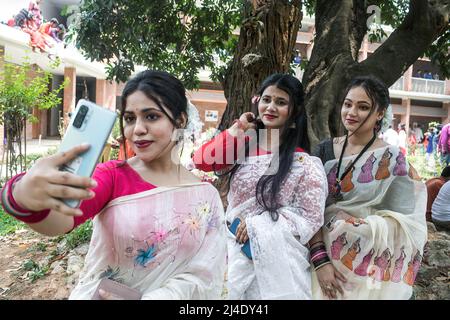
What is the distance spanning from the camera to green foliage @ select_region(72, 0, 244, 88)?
13.2 ft

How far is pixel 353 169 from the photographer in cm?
158

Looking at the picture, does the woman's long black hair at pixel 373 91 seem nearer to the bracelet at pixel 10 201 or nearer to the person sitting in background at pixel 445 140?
the bracelet at pixel 10 201

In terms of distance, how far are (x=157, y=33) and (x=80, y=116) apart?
4.17 meters

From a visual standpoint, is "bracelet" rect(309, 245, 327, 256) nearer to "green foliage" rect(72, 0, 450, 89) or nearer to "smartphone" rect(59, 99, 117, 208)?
"smartphone" rect(59, 99, 117, 208)

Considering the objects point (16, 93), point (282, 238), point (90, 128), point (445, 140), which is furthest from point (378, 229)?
point (445, 140)

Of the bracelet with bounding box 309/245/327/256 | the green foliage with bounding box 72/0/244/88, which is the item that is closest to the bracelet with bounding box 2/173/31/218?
the bracelet with bounding box 309/245/327/256

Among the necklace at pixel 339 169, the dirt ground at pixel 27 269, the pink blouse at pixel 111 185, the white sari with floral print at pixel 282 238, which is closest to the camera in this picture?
the pink blouse at pixel 111 185

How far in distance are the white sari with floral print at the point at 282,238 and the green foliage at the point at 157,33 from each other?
3.14 m

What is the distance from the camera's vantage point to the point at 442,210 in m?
3.88

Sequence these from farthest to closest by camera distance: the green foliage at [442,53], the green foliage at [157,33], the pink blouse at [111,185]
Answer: the green foliage at [442,53] < the green foliage at [157,33] < the pink blouse at [111,185]

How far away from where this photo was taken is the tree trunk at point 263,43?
9.09 feet

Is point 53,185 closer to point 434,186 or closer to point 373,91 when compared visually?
point 373,91

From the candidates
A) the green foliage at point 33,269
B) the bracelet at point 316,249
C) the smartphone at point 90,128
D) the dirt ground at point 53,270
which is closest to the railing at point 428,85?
the dirt ground at point 53,270
